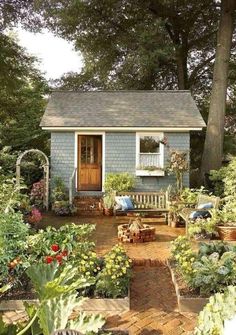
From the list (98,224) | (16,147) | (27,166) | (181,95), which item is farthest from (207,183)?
(16,147)

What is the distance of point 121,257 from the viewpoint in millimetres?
5586

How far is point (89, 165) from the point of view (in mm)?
15484

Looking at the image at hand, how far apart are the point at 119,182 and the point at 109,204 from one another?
4.58 feet

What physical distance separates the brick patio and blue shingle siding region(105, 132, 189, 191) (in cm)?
533

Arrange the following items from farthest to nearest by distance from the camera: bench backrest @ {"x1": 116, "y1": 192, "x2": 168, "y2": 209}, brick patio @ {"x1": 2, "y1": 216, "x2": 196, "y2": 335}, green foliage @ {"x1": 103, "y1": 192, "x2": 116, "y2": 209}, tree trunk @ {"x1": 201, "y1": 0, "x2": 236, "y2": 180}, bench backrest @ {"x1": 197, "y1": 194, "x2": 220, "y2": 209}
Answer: tree trunk @ {"x1": 201, "y1": 0, "x2": 236, "y2": 180}, bench backrest @ {"x1": 116, "y1": 192, "x2": 168, "y2": 209}, green foliage @ {"x1": 103, "y1": 192, "x2": 116, "y2": 209}, bench backrest @ {"x1": 197, "y1": 194, "x2": 220, "y2": 209}, brick patio @ {"x1": 2, "y1": 216, "x2": 196, "y2": 335}

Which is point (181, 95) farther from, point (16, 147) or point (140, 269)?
point (140, 269)

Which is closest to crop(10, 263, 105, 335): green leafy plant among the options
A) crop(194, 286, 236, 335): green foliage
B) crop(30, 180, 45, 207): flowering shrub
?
crop(194, 286, 236, 335): green foliage

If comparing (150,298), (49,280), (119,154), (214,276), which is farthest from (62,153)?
(49,280)

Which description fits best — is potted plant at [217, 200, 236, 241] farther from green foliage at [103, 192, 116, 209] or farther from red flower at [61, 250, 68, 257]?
red flower at [61, 250, 68, 257]

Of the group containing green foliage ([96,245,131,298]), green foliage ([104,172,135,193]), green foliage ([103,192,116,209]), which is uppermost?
green foliage ([104,172,135,193])

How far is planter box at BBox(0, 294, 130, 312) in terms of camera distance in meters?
5.09

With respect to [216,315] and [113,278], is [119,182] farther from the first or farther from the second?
[216,315]

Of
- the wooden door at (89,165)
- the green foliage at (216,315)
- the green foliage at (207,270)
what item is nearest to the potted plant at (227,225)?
the green foliage at (207,270)

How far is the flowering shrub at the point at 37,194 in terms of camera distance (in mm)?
13531
